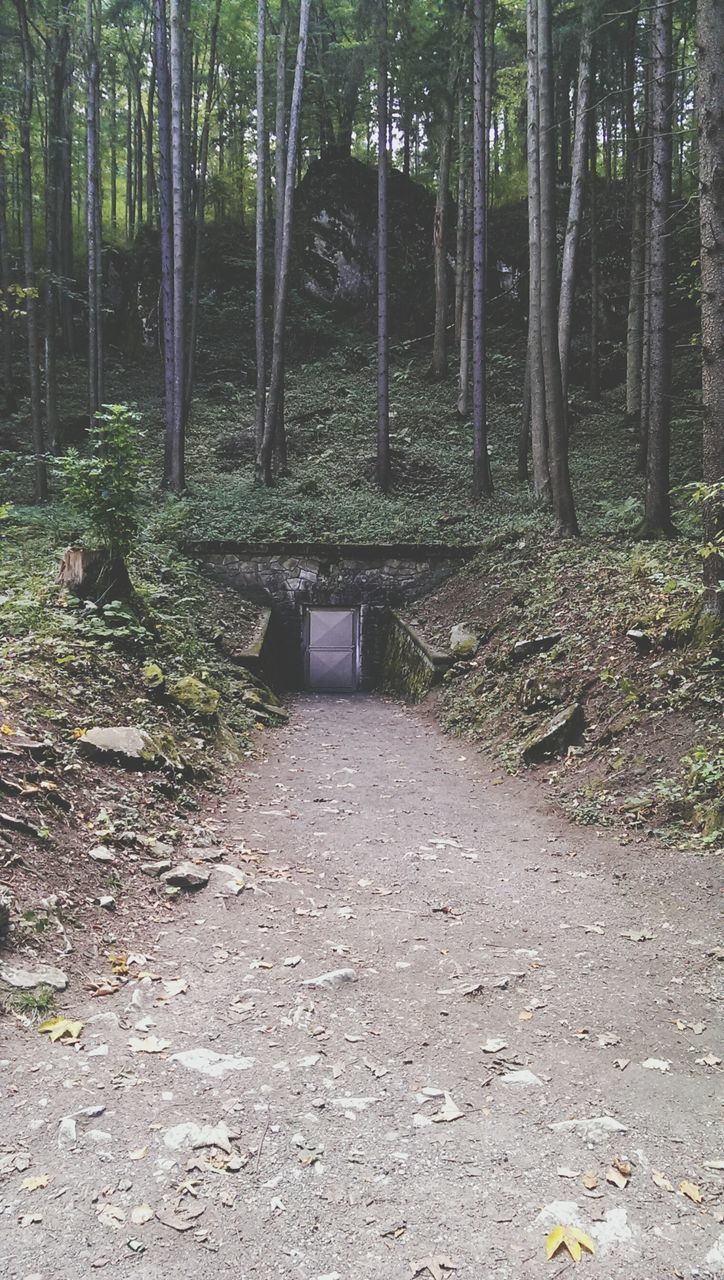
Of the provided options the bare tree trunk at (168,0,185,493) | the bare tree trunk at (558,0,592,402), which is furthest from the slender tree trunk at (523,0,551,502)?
the bare tree trunk at (168,0,185,493)

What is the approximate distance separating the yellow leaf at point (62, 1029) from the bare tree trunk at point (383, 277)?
1422cm

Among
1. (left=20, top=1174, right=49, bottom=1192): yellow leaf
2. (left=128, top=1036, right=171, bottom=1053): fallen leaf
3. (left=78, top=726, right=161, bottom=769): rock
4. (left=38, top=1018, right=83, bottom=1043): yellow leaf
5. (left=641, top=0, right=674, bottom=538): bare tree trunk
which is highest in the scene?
(left=641, top=0, right=674, bottom=538): bare tree trunk

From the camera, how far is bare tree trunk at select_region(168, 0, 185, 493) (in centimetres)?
1350

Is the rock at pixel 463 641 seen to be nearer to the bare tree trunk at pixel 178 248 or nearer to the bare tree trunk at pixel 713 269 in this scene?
the bare tree trunk at pixel 713 269

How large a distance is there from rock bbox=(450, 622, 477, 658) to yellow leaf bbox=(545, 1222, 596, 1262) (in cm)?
840

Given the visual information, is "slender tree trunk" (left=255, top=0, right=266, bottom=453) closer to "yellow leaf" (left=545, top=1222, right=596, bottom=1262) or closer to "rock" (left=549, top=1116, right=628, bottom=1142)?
"rock" (left=549, top=1116, right=628, bottom=1142)

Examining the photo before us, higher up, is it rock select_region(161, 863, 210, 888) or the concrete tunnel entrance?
the concrete tunnel entrance

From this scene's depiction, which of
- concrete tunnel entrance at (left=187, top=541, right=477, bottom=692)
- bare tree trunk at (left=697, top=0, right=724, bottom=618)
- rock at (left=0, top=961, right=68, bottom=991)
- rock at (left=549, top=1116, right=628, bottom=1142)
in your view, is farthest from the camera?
concrete tunnel entrance at (left=187, top=541, right=477, bottom=692)

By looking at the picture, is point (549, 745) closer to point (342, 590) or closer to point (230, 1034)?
point (230, 1034)

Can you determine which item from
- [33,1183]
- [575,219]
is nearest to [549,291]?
[575,219]

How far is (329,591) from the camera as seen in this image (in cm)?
1317

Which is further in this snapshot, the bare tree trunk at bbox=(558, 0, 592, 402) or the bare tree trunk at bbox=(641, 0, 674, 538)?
the bare tree trunk at bbox=(558, 0, 592, 402)

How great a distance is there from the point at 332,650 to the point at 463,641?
3.76 m

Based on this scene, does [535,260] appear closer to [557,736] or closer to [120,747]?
[557,736]
